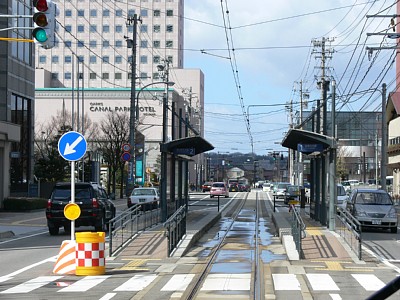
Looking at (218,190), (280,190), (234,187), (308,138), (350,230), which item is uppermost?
(308,138)

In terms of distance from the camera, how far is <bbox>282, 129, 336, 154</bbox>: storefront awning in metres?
22.3

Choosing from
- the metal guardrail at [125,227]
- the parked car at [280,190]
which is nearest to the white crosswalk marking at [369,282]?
the metal guardrail at [125,227]

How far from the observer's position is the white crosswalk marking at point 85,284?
11.9 metres

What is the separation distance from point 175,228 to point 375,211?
1019 centimetres

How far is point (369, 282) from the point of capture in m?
12.8

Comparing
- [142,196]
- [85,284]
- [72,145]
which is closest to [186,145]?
[72,145]

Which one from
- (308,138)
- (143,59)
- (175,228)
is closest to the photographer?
(175,228)

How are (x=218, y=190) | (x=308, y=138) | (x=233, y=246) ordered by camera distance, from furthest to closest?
(x=218, y=190) → (x=308, y=138) → (x=233, y=246)

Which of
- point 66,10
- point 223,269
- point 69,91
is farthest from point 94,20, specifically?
point 223,269

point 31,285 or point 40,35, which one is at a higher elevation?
point 40,35

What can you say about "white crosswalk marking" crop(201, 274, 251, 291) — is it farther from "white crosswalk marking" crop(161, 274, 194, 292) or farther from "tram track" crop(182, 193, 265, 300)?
"white crosswalk marking" crop(161, 274, 194, 292)

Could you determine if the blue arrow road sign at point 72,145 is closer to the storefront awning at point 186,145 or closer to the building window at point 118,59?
the storefront awning at point 186,145

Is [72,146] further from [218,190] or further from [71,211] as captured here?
[218,190]

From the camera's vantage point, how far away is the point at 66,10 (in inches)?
4309
